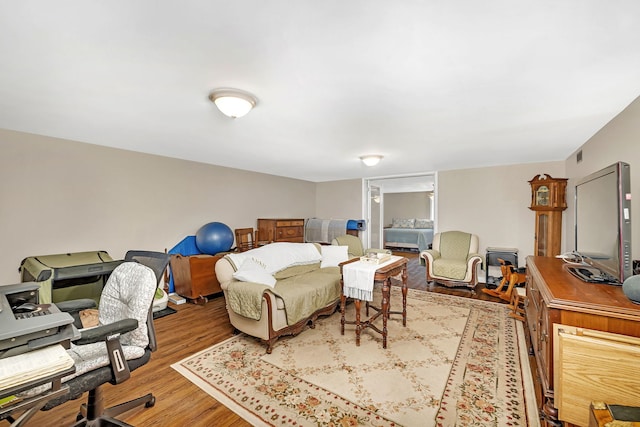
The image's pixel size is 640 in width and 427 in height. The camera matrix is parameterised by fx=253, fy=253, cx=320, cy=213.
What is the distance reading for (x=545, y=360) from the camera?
143cm

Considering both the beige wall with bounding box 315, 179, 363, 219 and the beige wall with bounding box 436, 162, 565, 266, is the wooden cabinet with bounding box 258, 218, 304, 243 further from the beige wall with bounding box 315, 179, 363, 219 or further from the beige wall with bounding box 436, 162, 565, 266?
the beige wall with bounding box 436, 162, 565, 266

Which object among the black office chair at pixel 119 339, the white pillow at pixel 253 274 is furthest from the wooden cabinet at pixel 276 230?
the black office chair at pixel 119 339

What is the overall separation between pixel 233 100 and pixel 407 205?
9.50 m

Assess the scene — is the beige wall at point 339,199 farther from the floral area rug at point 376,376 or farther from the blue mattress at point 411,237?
the floral area rug at point 376,376

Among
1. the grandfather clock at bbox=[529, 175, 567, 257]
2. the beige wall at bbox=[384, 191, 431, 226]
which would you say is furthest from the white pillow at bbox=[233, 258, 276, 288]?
the beige wall at bbox=[384, 191, 431, 226]

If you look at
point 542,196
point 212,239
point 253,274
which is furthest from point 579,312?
point 212,239

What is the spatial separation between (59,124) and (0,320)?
248 cm

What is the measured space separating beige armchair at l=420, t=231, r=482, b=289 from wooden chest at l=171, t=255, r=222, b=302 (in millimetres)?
3754

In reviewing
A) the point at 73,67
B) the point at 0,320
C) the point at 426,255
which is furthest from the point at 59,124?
the point at 426,255

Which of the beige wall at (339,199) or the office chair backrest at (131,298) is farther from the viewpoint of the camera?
the beige wall at (339,199)

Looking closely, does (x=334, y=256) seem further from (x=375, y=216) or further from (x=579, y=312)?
(x=375, y=216)

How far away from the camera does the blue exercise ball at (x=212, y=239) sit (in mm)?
4117

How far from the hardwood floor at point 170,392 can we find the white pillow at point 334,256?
162 cm

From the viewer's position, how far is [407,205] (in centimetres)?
1039
